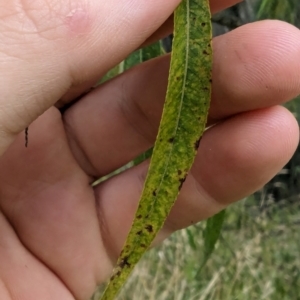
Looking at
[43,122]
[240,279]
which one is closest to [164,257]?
[240,279]

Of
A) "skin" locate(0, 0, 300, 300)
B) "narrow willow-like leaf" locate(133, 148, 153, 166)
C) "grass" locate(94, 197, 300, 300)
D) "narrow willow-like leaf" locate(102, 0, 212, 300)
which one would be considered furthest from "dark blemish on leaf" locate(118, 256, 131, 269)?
"grass" locate(94, 197, 300, 300)

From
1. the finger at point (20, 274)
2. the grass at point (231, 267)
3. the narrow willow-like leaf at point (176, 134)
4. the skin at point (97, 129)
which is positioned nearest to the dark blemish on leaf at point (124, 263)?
the narrow willow-like leaf at point (176, 134)

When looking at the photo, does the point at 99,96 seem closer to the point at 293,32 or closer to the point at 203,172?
the point at 203,172

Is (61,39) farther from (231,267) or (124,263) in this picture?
(231,267)

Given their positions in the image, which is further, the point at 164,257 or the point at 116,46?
the point at 164,257

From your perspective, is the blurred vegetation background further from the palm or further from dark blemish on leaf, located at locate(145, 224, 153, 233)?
dark blemish on leaf, located at locate(145, 224, 153, 233)

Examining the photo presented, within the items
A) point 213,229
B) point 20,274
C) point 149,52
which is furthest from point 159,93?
point 20,274

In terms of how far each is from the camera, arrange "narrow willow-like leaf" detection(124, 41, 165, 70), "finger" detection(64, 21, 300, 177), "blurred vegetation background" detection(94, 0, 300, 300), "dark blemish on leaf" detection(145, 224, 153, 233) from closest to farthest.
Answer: "dark blemish on leaf" detection(145, 224, 153, 233) < "finger" detection(64, 21, 300, 177) < "narrow willow-like leaf" detection(124, 41, 165, 70) < "blurred vegetation background" detection(94, 0, 300, 300)
